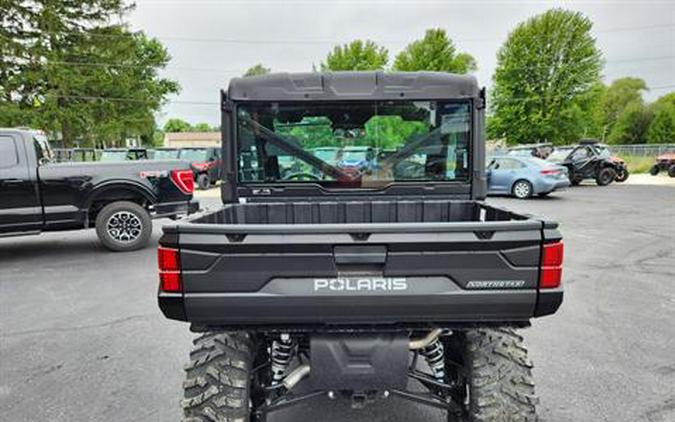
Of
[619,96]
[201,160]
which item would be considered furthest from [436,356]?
[619,96]

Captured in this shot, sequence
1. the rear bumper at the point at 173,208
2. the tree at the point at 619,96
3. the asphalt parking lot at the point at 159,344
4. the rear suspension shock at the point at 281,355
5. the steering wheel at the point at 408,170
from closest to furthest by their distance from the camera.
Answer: the rear suspension shock at the point at 281,355 → the asphalt parking lot at the point at 159,344 → the steering wheel at the point at 408,170 → the rear bumper at the point at 173,208 → the tree at the point at 619,96

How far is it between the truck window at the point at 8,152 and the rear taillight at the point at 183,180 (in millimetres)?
2287

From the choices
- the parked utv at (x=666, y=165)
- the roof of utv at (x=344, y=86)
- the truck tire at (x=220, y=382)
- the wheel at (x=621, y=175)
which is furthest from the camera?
the parked utv at (x=666, y=165)

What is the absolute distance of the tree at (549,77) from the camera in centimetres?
3431

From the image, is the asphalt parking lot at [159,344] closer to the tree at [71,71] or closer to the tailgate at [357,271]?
the tailgate at [357,271]

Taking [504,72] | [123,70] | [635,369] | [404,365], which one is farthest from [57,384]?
[504,72]

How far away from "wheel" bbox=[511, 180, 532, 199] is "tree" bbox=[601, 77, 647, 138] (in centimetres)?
5767

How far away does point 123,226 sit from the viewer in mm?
7199

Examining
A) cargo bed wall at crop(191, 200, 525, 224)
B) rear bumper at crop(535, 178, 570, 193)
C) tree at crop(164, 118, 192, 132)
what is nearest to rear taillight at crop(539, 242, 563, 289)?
cargo bed wall at crop(191, 200, 525, 224)

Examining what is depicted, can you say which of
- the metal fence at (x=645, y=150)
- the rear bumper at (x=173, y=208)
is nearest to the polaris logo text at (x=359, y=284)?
the rear bumper at (x=173, y=208)

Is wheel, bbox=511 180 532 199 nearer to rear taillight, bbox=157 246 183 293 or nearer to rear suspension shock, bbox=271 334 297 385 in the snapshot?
rear suspension shock, bbox=271 334 297 385

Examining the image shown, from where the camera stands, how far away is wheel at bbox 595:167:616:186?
1794cm

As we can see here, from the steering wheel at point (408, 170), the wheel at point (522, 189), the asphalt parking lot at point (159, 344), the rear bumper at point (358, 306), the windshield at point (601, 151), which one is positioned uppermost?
the windshield at point (601, 151)

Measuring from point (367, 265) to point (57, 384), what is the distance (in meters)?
2.75
